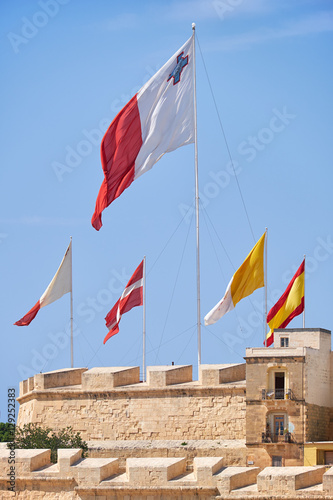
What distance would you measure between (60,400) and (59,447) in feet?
7.54

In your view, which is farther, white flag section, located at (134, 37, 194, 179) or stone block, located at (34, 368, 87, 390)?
stone block, located at (34, 368, 87, 390)

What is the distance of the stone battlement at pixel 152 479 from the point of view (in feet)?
141

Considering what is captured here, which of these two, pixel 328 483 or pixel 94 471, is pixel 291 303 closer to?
pixel 94 471

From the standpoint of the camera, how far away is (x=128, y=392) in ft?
167

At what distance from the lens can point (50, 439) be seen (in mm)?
50625

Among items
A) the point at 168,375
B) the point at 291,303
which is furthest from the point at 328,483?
the point at 291,303

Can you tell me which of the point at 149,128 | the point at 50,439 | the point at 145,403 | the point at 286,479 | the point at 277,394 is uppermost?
the point at 149,128

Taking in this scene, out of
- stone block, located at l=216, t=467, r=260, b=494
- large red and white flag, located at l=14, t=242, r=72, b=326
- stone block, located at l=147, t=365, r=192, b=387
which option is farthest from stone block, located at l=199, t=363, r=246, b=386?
large red and white flag, located at l=14, t=242, r=72, b=326

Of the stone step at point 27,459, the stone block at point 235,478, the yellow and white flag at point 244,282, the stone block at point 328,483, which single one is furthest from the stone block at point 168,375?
the stone block at point 328,483

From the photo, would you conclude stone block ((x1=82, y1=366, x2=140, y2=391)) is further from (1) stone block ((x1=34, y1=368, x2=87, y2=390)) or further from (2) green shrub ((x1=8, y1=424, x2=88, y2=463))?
(2) green shrub ((x1=8, y1=424, x2=88, y2=463))

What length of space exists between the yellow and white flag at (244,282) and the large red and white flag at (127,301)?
532 cm

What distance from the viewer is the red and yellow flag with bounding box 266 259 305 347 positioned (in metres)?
52.9

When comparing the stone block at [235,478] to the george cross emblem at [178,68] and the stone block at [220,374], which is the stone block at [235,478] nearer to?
the stone block at [220,374]

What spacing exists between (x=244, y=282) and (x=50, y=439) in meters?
8.78
